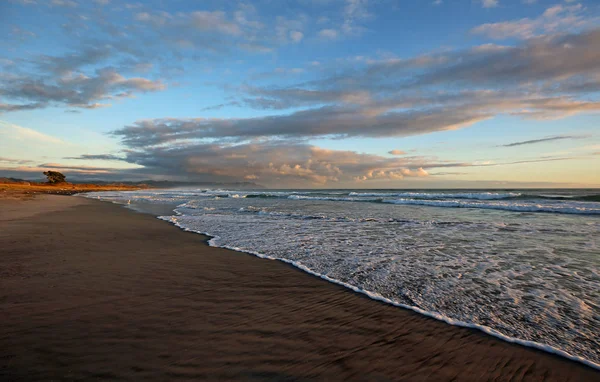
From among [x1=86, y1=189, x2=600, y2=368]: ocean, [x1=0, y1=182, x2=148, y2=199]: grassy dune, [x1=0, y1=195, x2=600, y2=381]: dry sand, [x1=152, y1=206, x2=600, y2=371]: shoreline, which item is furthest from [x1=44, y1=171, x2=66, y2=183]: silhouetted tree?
[x1=152, y1=206, x2=600, y2=371]: shoreline

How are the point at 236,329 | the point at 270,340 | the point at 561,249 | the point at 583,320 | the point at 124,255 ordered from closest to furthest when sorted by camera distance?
the point at 270,340 < the point at 236,329 < the point at 583,320 < the point at 124,255 < the point at 561,249

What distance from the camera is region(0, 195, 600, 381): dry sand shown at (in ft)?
9.59

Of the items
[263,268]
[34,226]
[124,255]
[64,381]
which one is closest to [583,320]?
[263,268]

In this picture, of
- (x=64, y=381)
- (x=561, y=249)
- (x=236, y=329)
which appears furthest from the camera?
(x=561, y=249)

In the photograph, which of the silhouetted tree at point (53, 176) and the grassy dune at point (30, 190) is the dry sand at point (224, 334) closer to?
the grassy dune at point (30, 190)

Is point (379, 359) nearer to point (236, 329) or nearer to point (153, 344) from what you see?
point (236, 329)

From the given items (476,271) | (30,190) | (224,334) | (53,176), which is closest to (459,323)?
(476,271)

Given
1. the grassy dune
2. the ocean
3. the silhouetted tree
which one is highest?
the silhouetted tree

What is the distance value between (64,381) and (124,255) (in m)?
5.77

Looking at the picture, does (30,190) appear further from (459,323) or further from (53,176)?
(459,323)

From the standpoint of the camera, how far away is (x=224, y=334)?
360 centimetres

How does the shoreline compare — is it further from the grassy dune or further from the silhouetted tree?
the silhouetted tree

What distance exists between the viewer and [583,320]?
4.09 m

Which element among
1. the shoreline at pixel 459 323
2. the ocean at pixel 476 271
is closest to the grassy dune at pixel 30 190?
the ocean at pixel 476 271
